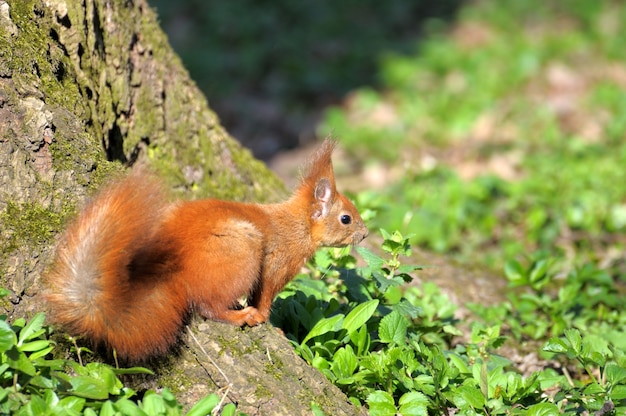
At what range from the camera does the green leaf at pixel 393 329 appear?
2955 millimetres

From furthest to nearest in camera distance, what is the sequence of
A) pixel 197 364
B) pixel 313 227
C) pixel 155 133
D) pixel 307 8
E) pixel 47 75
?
pixel 307 8 → pixel 155 133 → pixel 313 227 → pixel 47 75 → pixel 197 364

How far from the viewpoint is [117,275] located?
245 centimetres

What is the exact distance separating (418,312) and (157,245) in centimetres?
109

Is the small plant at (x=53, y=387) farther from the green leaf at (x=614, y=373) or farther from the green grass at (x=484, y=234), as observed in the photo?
the green leaf at (x=614, y=373)

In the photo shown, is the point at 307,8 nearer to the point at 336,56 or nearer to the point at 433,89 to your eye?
the point at 336,56

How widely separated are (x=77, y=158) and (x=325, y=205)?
1109 millimetres

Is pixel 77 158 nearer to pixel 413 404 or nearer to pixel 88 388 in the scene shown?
pixel 88 388

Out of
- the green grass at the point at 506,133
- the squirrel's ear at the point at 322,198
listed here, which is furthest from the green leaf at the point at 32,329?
the green grass at the point at 506,133

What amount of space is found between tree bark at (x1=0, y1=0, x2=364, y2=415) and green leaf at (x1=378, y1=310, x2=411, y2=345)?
0.99ft

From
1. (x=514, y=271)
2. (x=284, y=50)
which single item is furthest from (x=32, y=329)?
(x=284, y=50)

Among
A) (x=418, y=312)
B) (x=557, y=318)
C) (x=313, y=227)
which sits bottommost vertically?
(x=557, y=318)

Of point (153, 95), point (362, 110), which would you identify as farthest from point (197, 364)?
point (362, 110)

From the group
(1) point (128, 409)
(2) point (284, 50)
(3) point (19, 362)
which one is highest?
(2) point (284, 50)

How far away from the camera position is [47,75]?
293cm
